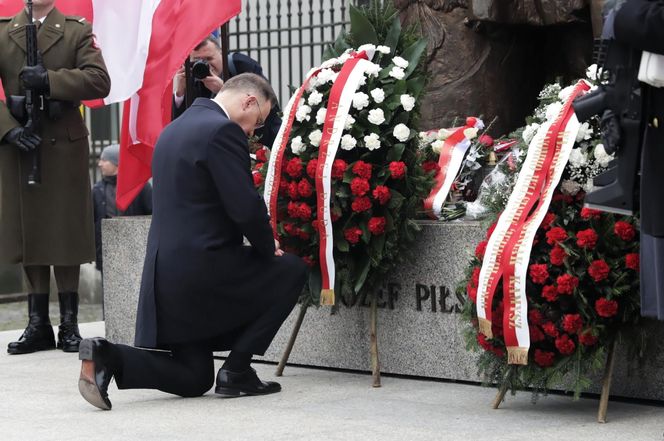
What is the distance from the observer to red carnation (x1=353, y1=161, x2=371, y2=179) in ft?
20.7

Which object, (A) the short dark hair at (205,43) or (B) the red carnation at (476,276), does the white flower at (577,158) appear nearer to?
(B) the red carnation at (476,276)

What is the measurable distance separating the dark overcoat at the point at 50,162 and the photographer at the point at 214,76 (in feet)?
1.88

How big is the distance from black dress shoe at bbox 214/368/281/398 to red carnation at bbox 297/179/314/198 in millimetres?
851

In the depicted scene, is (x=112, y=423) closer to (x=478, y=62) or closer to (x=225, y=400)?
(x=225, y=400)

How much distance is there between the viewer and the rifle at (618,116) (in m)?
4.66

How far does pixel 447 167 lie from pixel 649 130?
2125mm

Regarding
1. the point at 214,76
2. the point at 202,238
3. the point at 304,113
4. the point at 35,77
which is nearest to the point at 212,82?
the point at 214,76

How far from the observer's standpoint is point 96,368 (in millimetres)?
5723

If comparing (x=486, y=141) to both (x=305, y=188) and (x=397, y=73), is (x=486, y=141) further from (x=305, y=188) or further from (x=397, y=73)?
(x=305, y=188)

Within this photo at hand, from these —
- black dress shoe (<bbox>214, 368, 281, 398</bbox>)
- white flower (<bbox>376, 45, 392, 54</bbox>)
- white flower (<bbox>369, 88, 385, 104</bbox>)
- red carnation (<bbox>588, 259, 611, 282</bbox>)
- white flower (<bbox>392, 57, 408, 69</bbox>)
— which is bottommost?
black dress shoe (<bbox>214, 368, 281, 398</bbox>)

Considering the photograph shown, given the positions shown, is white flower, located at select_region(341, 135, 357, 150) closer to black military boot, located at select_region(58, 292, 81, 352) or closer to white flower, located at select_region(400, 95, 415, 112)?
white flower, located at select_region(400, 95, 415, 112)

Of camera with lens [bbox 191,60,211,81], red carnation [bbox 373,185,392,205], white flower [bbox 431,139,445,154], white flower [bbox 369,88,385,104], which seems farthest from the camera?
camera with lens [bbox 191,60,211,81]

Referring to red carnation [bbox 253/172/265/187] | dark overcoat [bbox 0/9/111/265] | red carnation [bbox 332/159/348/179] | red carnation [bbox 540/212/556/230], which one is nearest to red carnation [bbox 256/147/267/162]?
red carnation [bbox 253/172/265/187]

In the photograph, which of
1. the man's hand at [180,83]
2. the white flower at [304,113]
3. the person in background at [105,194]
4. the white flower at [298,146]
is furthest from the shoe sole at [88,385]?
the person in background at [105,194]
